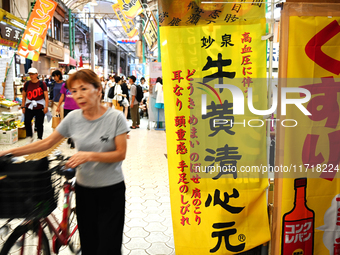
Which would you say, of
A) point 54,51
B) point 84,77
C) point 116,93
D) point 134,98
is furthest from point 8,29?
point 84,77

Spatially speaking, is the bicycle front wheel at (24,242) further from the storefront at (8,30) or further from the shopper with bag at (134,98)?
the storefront at (8,30)

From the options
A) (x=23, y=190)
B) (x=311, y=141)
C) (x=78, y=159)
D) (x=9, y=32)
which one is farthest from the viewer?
(x=9, y=32)

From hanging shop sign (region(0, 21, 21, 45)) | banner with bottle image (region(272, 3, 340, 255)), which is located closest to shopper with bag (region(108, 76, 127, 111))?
hanging shop sign (region(0, 21, 21, 45))

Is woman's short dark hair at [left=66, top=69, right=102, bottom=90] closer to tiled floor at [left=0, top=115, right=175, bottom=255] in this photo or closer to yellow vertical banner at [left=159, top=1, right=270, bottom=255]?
yellow vertical banner at [left=159, top=1, right=270, bottom=255]

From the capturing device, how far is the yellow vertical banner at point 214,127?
2604mm

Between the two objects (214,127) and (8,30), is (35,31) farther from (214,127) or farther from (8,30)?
(214,127)

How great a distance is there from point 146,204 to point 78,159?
270 cm

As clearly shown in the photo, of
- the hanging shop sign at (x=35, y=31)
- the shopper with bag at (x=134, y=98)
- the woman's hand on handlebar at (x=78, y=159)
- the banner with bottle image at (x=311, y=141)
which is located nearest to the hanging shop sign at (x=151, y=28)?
the shopper with bag at (x=134, y=98)

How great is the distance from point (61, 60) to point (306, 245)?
24456 mm

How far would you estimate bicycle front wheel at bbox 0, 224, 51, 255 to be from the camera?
2035 millimetres

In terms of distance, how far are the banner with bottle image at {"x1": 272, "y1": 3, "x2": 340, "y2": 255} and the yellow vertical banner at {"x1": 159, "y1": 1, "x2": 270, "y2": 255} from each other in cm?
20

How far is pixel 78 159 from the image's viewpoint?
1.96 metres

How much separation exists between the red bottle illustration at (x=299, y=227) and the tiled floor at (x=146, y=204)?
3.75ft

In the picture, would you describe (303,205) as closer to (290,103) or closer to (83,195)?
(290,103)
